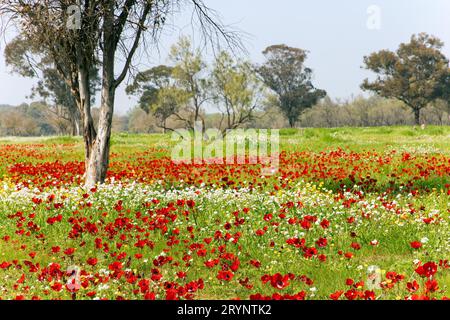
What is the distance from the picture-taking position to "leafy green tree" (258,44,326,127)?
65.9 meters

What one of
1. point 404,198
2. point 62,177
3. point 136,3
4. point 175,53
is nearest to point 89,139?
point 62,177

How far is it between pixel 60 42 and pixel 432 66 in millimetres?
58920

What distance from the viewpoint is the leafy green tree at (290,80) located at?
216 feet

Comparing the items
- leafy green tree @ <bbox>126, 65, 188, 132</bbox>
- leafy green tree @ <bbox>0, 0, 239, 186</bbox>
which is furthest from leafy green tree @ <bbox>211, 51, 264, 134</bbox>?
leafy green tree @ <bbox>0, 0, 239, 186</bbox>

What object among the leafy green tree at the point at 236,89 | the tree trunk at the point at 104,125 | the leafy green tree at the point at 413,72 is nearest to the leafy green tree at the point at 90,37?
the tree trunk at the point at 104,125

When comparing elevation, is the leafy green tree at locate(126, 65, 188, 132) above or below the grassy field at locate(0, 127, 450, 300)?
above

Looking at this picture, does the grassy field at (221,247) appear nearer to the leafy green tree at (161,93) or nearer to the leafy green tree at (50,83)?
the leafy green tree at (161,93)

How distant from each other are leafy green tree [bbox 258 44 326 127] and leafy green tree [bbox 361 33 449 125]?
25.8ft

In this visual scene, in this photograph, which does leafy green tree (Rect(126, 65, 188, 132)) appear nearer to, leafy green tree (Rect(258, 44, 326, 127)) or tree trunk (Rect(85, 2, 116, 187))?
tree trunk (Rect(85, 2, 116, 187))

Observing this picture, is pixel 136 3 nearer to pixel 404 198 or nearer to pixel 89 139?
pixel 89 139

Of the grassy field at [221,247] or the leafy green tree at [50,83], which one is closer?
the grassy field at [221,247]

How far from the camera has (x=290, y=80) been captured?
66812 mm

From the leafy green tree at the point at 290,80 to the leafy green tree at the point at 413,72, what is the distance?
25.8ft

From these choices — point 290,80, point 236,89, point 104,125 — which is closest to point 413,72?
point 290,80
